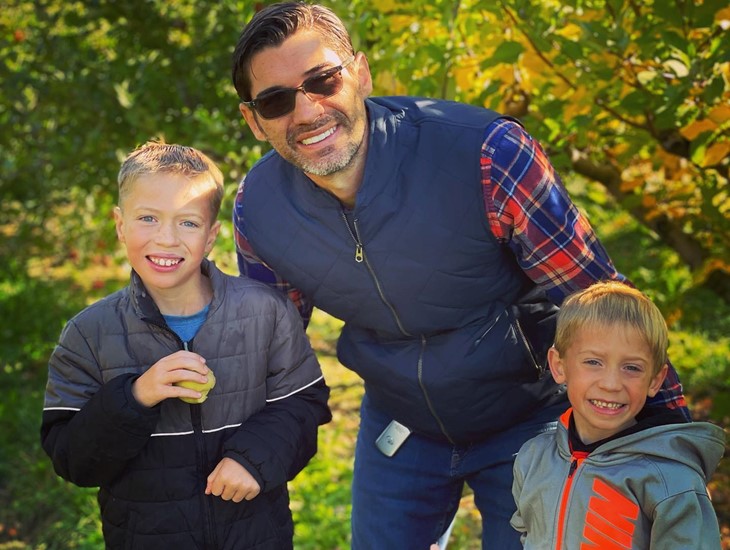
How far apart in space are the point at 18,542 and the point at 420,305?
105 inches

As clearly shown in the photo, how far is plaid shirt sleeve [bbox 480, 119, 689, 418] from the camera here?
236 centimetres

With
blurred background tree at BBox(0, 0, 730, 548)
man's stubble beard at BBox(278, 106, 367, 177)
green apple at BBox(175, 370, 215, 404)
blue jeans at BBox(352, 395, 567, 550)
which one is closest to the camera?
green apple at BBox(175, 370, 215, 404)

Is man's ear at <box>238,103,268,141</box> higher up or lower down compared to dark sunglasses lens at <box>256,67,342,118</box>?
lower down

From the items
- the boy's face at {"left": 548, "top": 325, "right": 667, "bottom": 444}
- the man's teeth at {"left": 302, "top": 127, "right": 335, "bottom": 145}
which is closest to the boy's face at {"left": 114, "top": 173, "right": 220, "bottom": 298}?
the man's teeth at {"left": 302, "top": 127, "right": 335, "bottom": 145}

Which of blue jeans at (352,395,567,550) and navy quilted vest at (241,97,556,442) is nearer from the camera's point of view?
navy quilted vest at (241,97,556,442)

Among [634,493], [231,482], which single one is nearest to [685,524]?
[634,493]

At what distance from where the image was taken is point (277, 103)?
2500 mm

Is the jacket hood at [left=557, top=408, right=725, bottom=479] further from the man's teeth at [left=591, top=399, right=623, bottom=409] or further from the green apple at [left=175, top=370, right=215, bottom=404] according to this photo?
the green apple at [left=175, top=370, right=215, bottom=404]

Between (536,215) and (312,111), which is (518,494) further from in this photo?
(312,111)

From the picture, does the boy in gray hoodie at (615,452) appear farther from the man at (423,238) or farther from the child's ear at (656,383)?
the man at (423,238)

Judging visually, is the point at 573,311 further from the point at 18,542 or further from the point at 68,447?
the point at 18,542

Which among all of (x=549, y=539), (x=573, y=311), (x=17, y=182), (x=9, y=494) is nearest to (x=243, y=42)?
(x=573, y=311)

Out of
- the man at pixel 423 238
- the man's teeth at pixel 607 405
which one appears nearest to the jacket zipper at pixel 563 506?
the man's teeth at pixel 607 405

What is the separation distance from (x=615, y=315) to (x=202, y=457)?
1023mm
